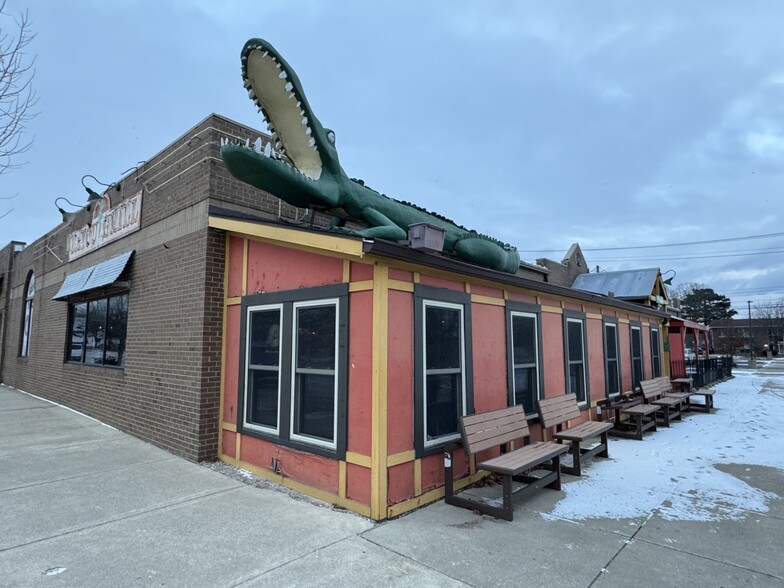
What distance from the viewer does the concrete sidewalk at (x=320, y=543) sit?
10.7 feet

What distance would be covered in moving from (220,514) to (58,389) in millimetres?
9324

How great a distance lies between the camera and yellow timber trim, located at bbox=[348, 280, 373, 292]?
458 centimetres

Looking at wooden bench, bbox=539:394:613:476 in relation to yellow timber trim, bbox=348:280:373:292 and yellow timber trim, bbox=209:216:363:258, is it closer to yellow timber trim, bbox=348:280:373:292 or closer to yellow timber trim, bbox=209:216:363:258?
yellow timber trim, bbox=348:280:373:292

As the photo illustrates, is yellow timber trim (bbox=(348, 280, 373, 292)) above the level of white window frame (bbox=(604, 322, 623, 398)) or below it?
above

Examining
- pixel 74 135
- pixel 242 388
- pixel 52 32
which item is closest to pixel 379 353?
pixel 242 388

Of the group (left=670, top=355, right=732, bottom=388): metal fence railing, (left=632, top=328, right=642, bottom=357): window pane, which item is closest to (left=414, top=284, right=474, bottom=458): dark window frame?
(left=632, top=328, right=642, bottom=357): window pane

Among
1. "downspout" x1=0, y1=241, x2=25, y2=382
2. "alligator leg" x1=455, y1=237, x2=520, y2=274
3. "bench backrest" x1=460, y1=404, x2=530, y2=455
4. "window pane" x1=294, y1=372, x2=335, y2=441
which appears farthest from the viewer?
"downspout" x1=0, y1=241, x2=25, y2=382

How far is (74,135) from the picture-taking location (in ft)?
21.6

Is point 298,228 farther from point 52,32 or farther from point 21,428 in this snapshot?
point 21,428

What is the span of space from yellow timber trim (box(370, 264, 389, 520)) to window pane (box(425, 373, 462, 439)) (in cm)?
79

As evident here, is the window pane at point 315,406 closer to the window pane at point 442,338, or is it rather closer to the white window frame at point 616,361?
the window pane at point 442,338

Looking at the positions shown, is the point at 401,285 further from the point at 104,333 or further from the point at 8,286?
the point at 8,286

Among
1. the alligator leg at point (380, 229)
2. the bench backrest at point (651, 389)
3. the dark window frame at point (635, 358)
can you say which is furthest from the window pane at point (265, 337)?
the dark window frame at point (635, 358)

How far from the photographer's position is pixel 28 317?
1420 cm
